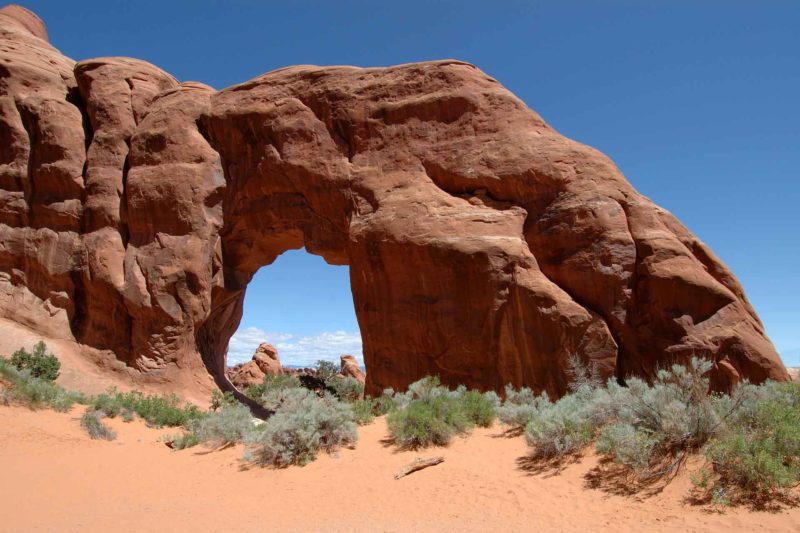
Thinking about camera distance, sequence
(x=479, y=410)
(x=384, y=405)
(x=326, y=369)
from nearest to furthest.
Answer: (x=479, y=410)
(x=384, y=405)
(x=326, y=369)

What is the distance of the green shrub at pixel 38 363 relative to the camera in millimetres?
14115

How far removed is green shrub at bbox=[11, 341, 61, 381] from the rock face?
6.65 feet

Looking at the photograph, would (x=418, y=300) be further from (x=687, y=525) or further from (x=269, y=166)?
(x=687, y=525)

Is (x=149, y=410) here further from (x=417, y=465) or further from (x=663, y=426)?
(x=663, y=426)

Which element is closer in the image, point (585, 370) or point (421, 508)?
point (421, 508)

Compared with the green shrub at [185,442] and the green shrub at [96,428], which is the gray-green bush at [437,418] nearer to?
the green shrub at [185,442]

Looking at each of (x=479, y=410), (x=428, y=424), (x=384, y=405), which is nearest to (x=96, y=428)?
(x=384, y=405)

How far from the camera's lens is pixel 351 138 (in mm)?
16500

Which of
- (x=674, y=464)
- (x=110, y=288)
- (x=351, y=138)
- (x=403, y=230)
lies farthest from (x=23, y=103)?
(x=674, y=464)

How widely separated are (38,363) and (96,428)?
5485 mm

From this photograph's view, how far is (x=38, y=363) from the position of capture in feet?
47.1

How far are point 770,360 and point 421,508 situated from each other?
31.1 feet

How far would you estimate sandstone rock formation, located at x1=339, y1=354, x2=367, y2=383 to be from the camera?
40.1 m

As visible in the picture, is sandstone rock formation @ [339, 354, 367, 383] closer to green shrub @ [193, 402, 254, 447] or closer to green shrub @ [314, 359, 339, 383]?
green shrub @ [314, 359, 339, 383]
